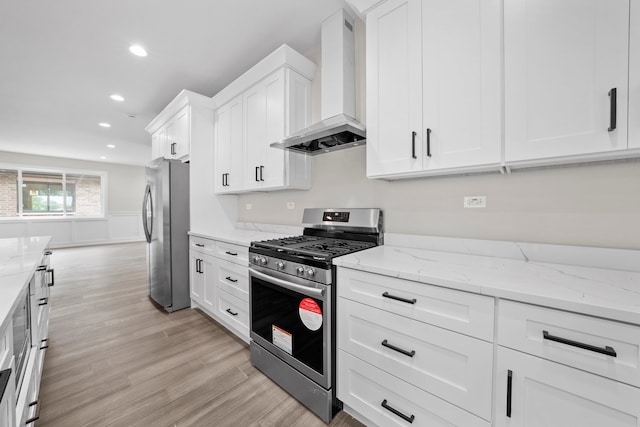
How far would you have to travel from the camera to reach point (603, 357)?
778 millimetres

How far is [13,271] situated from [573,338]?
2276 mm

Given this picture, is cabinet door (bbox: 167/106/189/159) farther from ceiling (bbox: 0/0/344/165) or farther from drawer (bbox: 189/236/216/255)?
drawer (bbox: 189/236/216/255)

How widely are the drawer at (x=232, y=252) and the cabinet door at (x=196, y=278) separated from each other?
1.72 feet

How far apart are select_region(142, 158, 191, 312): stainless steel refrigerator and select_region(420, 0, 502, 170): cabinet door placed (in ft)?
8.80

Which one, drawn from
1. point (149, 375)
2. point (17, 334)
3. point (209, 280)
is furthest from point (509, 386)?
point (209, 280)

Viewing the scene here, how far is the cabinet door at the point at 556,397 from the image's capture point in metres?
0.76

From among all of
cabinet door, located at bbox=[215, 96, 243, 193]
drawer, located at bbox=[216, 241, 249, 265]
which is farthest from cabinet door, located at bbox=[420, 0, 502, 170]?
cabinet door, located at bbox=[215, 96, 243, 193]

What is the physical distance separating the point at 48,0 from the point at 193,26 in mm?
965

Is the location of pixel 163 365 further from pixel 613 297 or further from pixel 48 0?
pixel 48 0

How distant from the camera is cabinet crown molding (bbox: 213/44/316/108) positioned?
2254 millimetres

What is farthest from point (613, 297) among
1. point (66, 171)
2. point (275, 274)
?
point (66, 171)

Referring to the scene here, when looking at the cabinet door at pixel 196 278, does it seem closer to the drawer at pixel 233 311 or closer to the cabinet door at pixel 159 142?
the drawer at pixel 233 311

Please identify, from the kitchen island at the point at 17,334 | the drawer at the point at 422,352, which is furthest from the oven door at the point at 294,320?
the kitchen island at the point at 17,334

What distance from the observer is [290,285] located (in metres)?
1.59
